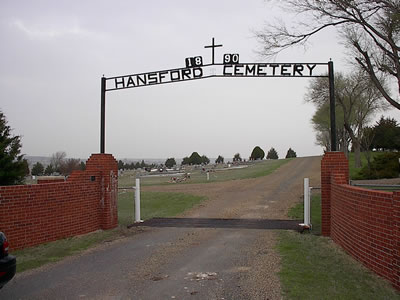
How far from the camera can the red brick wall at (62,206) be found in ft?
26.9

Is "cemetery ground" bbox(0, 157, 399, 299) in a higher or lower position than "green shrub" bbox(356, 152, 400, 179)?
lower

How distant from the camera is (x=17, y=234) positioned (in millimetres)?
8281

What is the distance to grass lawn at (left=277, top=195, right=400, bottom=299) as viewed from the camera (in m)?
5.23

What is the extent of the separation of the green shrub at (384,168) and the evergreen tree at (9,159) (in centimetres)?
2300

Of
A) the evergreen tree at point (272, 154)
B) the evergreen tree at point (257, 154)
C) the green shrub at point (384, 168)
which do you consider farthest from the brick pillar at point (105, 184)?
the evergreen tree at point (272, 154)

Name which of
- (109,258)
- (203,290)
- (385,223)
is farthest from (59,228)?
(385,223)

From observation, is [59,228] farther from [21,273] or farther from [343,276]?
[343,276]

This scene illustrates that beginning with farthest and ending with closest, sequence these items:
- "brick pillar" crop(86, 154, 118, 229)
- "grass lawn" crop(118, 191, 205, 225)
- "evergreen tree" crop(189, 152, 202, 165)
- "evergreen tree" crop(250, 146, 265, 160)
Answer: "evergreen tree" crop(189, 152, 202, 165) < "evergreen tree" crop(250, 146, 265, 160) < "grass lawn" crop(118, 191, 205, 225) < "brick pillar" crop(86, 154, 118, 229)

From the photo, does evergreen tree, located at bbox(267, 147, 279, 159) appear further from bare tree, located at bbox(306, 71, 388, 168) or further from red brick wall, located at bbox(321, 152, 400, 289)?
red brick wall, located at bbox(321, 152, 400, 289)

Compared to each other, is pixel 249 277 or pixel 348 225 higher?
pixel 348 225

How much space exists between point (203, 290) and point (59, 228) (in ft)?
17.1

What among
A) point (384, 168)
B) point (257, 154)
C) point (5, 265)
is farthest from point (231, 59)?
point (257, 154)

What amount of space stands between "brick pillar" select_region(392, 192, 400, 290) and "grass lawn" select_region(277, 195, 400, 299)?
0.47 ft

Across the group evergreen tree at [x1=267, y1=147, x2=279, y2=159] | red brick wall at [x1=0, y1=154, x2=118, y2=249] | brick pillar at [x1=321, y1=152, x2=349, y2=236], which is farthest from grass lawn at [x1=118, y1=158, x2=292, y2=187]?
evergreen tree at [x1=267, y1=147, x2=279, y2=159]
